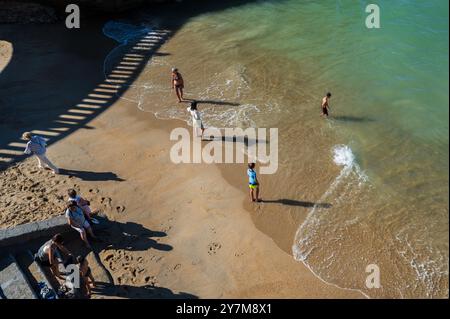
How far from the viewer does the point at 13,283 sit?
8398 millimetres

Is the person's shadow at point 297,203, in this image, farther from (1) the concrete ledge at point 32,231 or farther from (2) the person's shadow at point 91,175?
(1) the concrete ledge at point 32,231

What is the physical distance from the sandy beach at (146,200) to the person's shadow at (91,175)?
28mm

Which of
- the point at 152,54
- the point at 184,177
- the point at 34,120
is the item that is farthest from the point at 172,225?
the point at 152,54

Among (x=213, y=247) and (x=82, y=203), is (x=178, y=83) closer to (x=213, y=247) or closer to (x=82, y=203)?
(x=82, y=203)

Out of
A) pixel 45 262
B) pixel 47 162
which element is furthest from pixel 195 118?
pixel 45 262

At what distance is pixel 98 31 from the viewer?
19.7 m

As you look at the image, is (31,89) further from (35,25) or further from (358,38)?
(358,38)

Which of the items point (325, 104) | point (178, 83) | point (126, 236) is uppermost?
point (178, 83)

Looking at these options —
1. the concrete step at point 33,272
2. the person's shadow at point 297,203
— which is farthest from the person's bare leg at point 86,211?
the person's shadow at point 297,203

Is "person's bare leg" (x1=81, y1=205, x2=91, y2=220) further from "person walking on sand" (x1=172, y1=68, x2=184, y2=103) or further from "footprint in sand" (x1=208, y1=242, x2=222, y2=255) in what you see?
"person walking on sand" (x1=172, y1=68, x2=184, y2=103)

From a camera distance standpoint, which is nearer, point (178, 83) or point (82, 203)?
point (82, 203)

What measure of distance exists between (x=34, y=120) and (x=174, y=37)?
7.81 meters

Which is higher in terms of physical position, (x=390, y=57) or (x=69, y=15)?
(x=69, y=15)

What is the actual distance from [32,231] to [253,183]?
16.7ft
